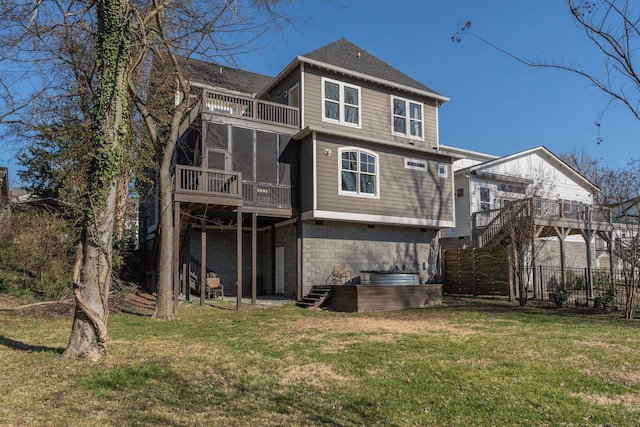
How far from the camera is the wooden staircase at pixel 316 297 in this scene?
51.2 feet

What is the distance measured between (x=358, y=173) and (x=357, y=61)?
5.06 meters

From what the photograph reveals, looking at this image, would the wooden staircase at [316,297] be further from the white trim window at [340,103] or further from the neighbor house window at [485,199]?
the neighbor house window at [485,199]

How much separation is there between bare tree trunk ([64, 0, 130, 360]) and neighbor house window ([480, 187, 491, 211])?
64.6ft

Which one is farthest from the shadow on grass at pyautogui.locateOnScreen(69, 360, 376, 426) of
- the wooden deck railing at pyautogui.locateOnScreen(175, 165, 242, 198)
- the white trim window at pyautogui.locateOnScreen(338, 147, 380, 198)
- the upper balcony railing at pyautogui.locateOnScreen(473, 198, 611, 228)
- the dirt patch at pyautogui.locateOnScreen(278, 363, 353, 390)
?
the upper balcony railing at pyautogui.locateOnScreen(473, 198, 611, 228)

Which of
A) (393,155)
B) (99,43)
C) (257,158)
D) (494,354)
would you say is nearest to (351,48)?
(393,155)

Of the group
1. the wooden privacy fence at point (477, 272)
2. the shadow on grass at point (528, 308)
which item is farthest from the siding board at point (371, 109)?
the shadow on grass at point (528, 308)

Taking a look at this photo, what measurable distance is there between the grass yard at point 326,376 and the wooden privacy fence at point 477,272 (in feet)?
25.4

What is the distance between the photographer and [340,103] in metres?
18.1

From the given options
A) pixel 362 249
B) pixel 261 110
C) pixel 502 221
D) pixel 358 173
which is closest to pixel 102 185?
pixel 261 110

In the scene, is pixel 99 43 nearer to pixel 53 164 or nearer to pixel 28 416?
pixel 28 416

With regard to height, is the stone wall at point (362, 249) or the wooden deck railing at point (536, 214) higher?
the wooden deck railing at point (536, 214)

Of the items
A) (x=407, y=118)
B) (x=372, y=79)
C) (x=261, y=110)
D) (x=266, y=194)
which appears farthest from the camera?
(x=407, y=118)

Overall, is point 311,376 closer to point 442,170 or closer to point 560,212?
point 442,170

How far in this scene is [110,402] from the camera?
4.94m
